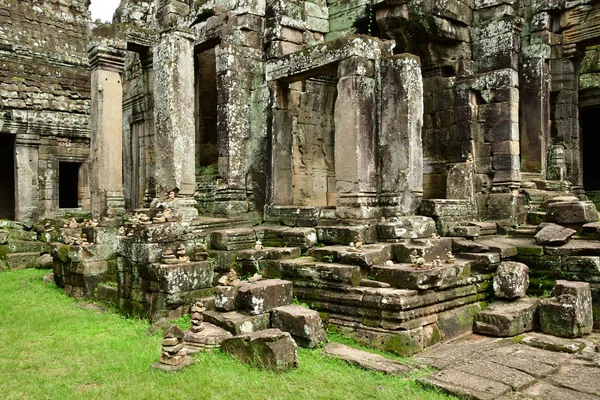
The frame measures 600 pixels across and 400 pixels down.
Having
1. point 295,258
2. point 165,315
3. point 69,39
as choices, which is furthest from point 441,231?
point 69,39

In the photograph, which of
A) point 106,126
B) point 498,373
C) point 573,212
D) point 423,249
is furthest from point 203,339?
point 573,212

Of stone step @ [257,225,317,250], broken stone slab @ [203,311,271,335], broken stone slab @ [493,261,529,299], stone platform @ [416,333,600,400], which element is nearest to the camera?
stone platform @ [416,333,600,400]

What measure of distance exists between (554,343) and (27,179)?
14581 mm

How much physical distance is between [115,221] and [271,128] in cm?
340

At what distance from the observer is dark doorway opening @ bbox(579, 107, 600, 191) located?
18.4m

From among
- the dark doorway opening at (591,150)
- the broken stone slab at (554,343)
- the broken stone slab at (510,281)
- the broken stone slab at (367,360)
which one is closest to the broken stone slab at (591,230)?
the broken stone slab at (510,281)

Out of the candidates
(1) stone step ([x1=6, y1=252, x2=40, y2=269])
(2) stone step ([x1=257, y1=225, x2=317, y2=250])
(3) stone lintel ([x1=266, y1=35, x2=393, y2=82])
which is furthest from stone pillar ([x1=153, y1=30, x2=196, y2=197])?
(1) stone step ([x1=6, y1=252, x2=40, y2=269])

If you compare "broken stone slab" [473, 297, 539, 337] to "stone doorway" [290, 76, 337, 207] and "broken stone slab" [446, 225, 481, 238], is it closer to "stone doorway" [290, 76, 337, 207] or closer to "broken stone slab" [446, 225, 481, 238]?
"broken stone slab" [446, 225, 481, 238]

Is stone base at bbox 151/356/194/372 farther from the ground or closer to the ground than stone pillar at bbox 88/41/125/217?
closer to the ground

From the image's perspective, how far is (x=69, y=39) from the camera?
17.0 metres

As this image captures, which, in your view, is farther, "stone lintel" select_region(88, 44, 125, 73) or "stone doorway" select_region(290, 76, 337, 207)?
"stone doorway" select_region(290, 76, 337, 207)

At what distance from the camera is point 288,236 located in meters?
8.69

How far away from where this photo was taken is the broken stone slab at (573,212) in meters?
8.05

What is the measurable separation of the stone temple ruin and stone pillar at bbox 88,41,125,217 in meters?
0.04
